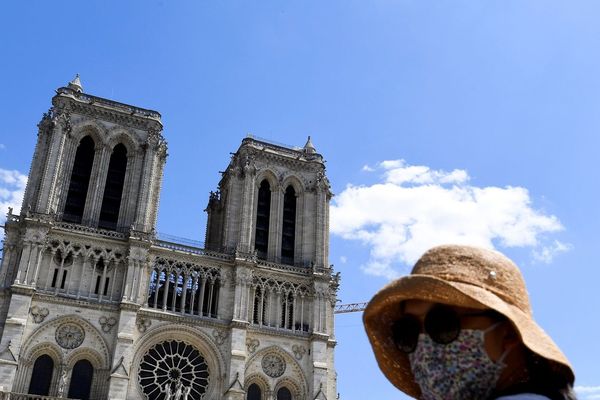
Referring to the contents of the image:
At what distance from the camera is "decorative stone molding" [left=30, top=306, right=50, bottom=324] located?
1280 inches

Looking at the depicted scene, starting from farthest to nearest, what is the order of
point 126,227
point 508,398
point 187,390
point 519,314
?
point 126,227
point 187,390
point 519,314
point 508,398

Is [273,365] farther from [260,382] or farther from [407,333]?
[407,333]

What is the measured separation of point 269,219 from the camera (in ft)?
133

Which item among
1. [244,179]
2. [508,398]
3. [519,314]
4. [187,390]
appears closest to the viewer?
[508,398]

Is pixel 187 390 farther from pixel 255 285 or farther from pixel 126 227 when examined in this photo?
pixel 126 227

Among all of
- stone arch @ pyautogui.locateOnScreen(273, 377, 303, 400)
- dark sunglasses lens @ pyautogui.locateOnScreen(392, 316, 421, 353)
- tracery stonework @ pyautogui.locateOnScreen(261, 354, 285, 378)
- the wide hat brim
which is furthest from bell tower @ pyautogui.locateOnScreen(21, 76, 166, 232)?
the wide hat brim

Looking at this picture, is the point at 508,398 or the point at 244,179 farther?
the point at 244,179

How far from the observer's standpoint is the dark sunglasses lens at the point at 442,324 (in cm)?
229

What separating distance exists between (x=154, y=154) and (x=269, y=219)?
25.7ft

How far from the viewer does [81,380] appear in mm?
32594

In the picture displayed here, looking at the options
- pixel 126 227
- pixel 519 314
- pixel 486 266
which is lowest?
pixel 519 314

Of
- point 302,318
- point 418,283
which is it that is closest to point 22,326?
point 302,318

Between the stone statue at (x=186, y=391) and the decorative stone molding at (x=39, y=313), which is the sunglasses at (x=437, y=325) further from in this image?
the stone statue at (x=186, y=391)

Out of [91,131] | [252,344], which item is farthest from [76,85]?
[252,344]
